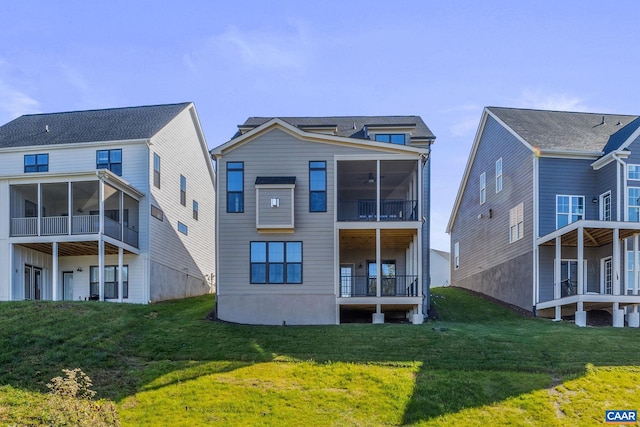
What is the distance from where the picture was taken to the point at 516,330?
70.3 feet

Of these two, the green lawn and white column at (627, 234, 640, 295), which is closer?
the green lawn

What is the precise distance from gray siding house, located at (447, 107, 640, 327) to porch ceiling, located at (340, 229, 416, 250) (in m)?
4.68

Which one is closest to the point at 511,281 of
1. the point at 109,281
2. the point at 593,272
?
the point at 593,272

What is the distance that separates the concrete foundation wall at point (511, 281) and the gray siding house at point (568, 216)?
0.13 ft

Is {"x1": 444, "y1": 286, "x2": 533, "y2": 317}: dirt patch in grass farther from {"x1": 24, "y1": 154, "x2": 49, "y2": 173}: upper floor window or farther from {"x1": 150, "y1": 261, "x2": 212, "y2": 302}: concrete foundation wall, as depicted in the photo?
{"x1": 24, "y1": 154, "x2": 49, "y2": 173}: upper floor window

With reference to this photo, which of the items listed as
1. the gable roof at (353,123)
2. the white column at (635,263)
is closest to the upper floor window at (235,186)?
the gable roof at (353,123)

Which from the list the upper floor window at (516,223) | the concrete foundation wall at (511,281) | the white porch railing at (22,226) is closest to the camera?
the concrete foundation wall at (511,281)

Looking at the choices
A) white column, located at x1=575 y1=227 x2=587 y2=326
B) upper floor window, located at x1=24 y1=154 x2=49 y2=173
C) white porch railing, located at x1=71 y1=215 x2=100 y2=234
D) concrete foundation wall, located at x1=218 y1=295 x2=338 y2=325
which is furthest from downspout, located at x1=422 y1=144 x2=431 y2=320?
upper floor window, located at x1=24 y1=154 x2=49 y2=173

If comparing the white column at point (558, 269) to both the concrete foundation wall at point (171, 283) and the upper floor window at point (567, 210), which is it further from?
the concrete foundation wall at point (171, 283)

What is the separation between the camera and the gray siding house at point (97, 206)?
26062mm

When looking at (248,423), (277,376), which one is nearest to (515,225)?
(277,376)

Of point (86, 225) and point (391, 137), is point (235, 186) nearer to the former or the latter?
point (86, 225)

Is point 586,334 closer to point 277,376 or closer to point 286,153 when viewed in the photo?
point 277,376

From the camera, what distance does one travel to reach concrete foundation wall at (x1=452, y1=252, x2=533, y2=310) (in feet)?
84.6
